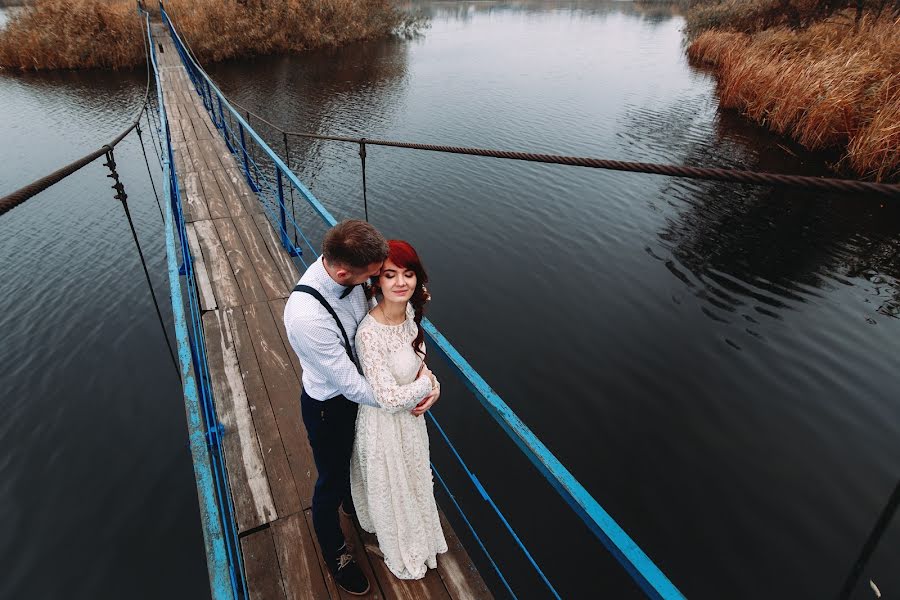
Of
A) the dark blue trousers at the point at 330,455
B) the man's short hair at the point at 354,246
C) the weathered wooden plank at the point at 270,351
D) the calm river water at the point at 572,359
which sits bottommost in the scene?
the calm river water at the point at 572,359

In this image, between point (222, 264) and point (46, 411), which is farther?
point (46, 411)

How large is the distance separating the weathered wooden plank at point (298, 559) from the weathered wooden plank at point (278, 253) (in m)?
2.69

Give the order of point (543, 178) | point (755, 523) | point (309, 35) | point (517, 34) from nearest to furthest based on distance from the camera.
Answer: point (755, 523), point (543, 178), point (309, 35), point (517, 34)

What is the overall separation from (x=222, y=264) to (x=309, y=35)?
93.5ft

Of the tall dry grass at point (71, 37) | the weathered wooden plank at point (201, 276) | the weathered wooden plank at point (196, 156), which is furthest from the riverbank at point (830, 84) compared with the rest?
the tall dry grass at point (71, 37)

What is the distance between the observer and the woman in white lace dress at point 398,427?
1.95m

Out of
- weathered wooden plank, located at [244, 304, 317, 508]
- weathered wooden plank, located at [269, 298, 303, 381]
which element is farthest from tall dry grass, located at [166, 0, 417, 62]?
weathered wooden plank, located at [244, 304, 317, 508]

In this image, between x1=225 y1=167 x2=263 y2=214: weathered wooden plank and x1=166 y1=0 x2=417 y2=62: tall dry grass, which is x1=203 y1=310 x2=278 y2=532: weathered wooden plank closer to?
x1=225 y1=167 x2=263 y2=214: weathered wooden plank

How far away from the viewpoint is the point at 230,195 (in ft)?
23.1

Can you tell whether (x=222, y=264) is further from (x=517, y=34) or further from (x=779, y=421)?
(x=517, y=34)

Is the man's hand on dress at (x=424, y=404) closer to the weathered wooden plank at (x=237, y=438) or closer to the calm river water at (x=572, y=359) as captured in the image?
the weathered wooden plank at (x=237, y=438)

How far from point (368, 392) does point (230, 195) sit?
20.4ft

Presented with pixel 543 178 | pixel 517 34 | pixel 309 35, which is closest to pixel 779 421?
pixel 543 178

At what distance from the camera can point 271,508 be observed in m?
2.73
